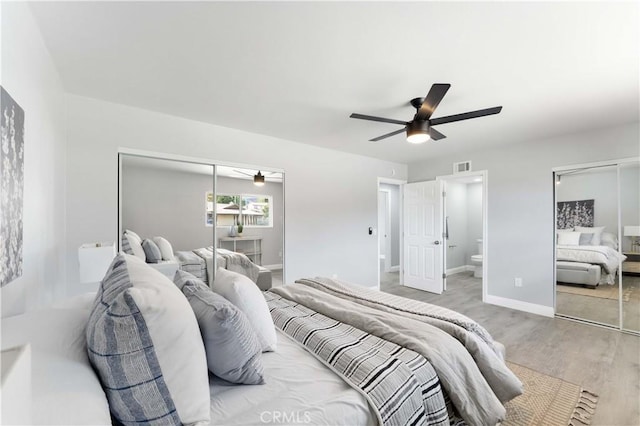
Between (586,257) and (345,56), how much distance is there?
13.3 feet

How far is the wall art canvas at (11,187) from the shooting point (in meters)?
1.16

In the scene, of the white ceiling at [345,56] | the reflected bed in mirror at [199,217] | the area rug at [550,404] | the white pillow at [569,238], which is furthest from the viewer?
the white pillow at [569,238]

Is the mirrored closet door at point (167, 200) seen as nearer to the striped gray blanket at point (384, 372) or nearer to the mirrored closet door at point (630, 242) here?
the striped gray blanket at point (384, 372)

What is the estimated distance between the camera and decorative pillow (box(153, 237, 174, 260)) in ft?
9.87

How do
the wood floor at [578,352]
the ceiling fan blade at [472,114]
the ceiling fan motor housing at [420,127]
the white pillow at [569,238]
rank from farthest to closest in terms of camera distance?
the white pillow at [569,238]
the ceiling fan motor housing at [420,127]
the ceiling fan blade at [472,114]
the wood floor at [578,352]

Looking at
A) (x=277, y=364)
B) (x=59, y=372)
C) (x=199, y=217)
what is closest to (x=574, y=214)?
(x=277, y=364)

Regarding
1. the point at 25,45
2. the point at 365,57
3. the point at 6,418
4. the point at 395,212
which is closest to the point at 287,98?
the point at 365,57

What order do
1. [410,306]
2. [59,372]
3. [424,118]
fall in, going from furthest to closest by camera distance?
[424,118], [410,306], [59,372]

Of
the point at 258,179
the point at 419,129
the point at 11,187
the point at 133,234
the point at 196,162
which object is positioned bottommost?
the point at 133,234

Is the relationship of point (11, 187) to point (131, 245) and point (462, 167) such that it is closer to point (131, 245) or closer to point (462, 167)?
point (131, 245)

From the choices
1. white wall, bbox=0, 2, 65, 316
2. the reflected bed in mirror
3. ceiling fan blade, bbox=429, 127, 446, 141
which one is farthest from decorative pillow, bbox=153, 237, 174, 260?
ceiling fan blade, bbox=429, 127, 446, 141

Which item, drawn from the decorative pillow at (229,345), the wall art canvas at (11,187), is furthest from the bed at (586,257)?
the wall art canvas at (11,187)

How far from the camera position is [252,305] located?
1.45 metres

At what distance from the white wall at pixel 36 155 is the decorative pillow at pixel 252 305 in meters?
0.89
